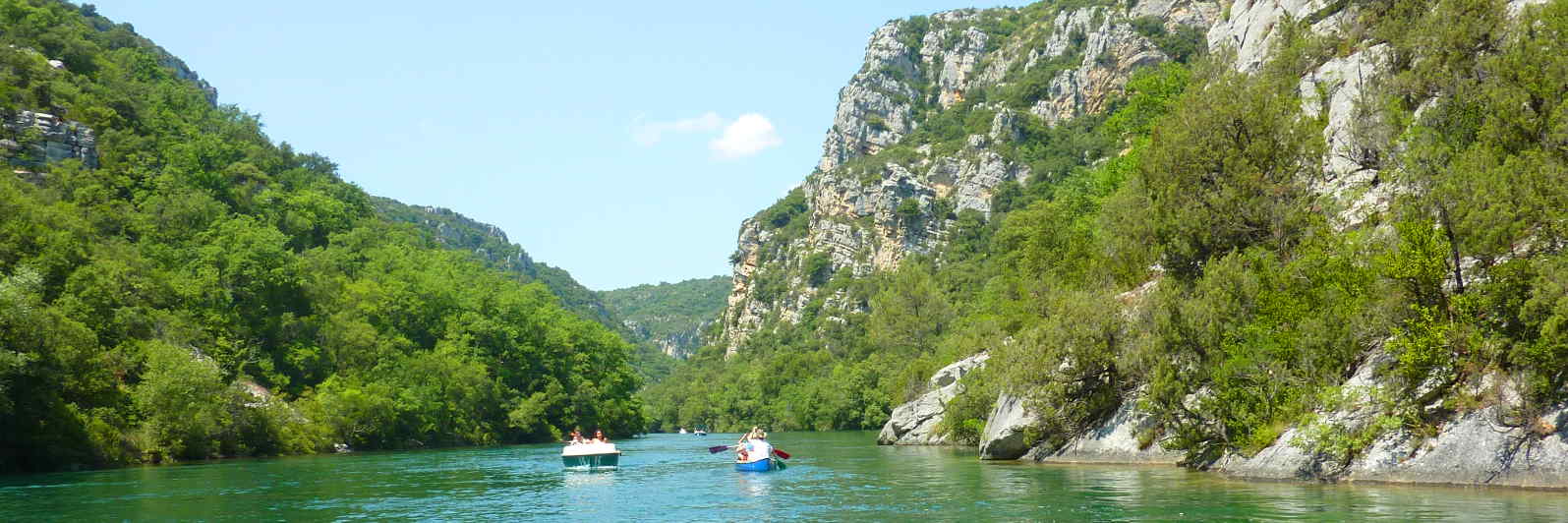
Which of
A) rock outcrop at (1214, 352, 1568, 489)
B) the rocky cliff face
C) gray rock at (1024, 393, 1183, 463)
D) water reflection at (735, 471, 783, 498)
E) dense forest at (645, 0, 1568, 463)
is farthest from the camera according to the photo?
the rocky cliff face

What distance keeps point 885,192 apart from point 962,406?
113830 mm

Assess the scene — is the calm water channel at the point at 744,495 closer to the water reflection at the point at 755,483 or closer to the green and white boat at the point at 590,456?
the water reflection at the point at 755,483

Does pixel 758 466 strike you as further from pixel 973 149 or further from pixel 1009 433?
pixel 973 149

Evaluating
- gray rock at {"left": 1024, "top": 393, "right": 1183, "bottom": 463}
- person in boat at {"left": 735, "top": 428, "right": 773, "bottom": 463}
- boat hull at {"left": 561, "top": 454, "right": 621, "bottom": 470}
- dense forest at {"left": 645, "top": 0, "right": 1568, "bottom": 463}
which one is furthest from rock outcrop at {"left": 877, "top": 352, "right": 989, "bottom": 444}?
boat hull at {"left": 561, "top": 454, "right": 621, "bottom": 470}

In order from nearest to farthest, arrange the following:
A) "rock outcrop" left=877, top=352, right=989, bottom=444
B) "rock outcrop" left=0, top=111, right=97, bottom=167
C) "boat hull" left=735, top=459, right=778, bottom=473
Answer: "boat hull" left=735, top=459, right=778, bottom=473 → "rock outcrop" left=877, top=352, right=989, bottom=444 → "rock outcrop" left=0, top=111, right=97, bottom=167

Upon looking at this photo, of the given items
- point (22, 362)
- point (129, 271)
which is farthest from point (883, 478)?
point (129, 271)

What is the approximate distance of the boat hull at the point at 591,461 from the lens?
52000 mm

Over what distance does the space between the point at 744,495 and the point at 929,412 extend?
137 ft

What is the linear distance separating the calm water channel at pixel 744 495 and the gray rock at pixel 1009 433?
1.64 meters

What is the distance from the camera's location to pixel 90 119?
91.3m

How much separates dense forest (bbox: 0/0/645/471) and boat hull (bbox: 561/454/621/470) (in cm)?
1959

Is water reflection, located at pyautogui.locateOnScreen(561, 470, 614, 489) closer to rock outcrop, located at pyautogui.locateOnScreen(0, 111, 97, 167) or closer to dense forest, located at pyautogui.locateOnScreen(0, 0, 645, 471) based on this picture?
dense forest, located at pyautogui.locateOnScreen(0, 0, 645, 471)

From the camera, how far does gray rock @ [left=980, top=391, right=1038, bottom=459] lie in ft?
156

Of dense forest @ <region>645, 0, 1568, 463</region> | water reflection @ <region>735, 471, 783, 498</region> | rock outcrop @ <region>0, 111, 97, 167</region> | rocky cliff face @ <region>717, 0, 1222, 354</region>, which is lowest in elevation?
water reflection @ <region>735, 471, 783, 498</region>
